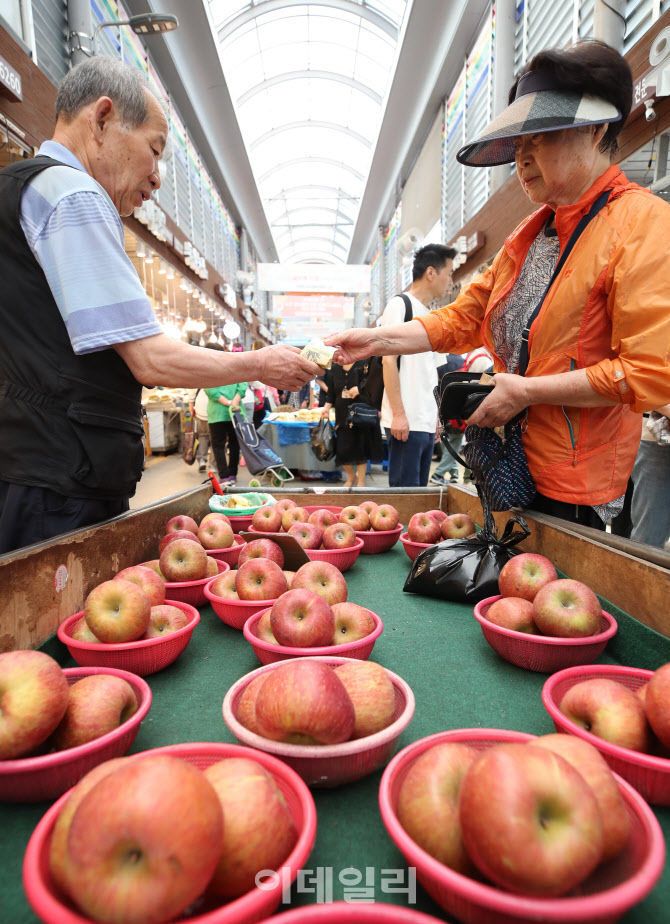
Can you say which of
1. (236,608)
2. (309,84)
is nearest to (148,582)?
(236,608)

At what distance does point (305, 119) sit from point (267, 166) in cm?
280

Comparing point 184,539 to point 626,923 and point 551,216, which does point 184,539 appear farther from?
point 551,216

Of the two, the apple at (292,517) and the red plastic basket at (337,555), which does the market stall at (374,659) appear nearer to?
the red plastic basket at (337,555)

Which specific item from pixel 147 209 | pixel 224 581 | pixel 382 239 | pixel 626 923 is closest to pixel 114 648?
pixel 224 581

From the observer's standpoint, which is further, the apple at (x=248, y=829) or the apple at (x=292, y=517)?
Result: the apple at (x=292, y=517)

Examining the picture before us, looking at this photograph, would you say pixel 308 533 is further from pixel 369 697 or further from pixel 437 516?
pixel 369 697

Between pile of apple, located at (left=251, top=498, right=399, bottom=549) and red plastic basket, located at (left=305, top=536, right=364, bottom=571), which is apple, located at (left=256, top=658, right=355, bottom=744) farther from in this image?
pile of apple, located at (left=251, top=498, right=399, bottom=549)

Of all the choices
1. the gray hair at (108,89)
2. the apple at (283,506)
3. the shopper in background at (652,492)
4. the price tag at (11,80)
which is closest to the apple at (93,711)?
the apple at (283,506)

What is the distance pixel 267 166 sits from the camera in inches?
714

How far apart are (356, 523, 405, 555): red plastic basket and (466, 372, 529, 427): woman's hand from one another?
68 centimetres

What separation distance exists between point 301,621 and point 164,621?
38cm

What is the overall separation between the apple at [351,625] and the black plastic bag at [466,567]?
1.52 ft

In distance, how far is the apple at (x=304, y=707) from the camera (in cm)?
73

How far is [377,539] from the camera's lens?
7.04 ft
